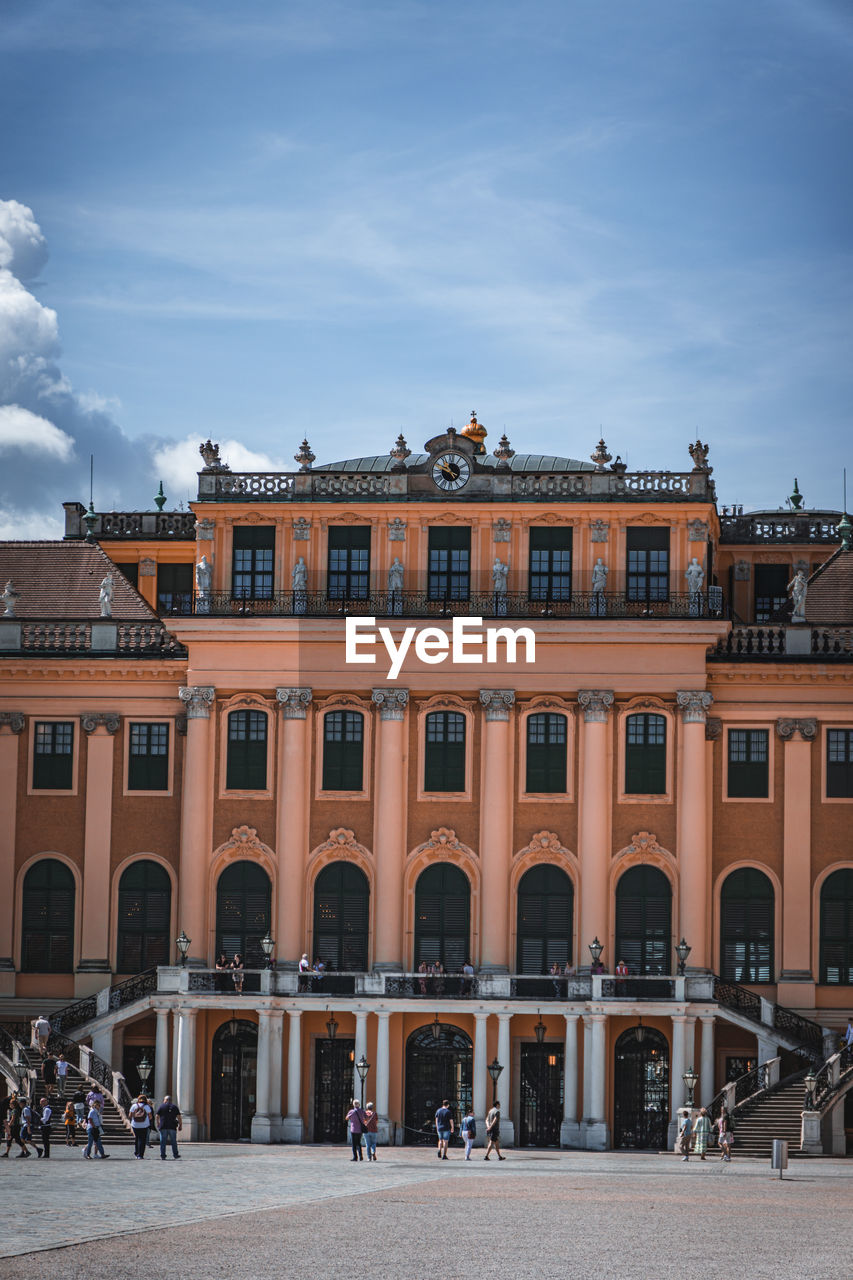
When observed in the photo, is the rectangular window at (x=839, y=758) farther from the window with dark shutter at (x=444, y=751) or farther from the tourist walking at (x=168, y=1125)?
the tourist walking at (x=168, y=1125)

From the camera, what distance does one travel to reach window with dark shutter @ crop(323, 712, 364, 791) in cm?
6831

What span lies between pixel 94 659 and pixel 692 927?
784 inches

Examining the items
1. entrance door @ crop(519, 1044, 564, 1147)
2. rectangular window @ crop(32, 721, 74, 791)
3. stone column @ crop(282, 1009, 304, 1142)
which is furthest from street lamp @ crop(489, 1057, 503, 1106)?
rectangular window @ crop(32, 721, 74, 791)

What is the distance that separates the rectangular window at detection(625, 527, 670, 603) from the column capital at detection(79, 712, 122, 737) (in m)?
16.2

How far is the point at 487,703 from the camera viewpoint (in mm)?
67500

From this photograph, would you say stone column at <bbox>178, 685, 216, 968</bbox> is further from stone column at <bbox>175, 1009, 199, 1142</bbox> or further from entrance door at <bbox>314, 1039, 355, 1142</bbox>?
entrance door at <bbox>314, 1039, 355, 1142</bbox>

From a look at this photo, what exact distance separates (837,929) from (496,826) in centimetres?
1058

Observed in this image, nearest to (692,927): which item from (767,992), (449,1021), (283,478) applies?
(767,992)

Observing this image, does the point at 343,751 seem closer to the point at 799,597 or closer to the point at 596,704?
the point at 596,704

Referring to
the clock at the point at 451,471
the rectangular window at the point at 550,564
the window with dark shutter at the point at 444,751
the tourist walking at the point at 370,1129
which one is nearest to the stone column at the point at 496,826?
the window with dark shutter at the point at 444,751

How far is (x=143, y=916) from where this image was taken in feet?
227

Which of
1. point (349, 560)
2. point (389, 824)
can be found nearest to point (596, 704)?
point (389, 824)

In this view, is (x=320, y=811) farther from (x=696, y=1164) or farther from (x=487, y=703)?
(x=696, y=1164)

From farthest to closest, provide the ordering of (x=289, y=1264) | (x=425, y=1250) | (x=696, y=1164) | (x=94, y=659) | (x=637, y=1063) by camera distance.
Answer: (x=94, y=659), (x=637, y=1063), (x=696, y=1164), (x=425, y=1250), (x=289, y=1264)
